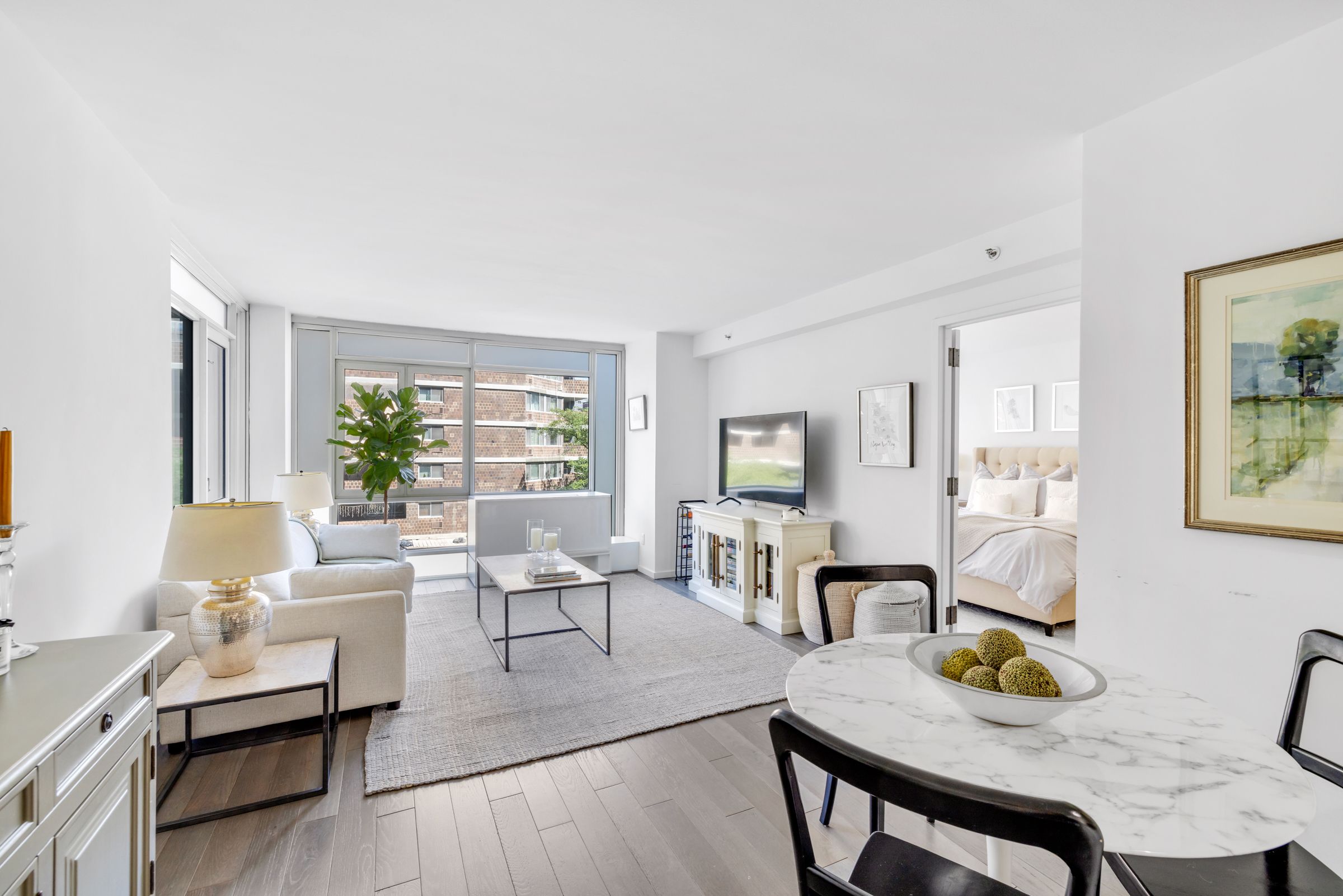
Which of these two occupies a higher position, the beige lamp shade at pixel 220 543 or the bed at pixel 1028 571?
the beige lamp shade at pixel 220 543

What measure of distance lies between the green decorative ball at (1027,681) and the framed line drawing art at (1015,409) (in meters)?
6.00

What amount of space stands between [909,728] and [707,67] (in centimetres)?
175

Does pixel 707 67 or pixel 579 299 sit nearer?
pixel 707 67

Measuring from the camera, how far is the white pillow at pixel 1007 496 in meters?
5.77

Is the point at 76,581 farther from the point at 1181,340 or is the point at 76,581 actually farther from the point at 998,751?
the point at 1181,340

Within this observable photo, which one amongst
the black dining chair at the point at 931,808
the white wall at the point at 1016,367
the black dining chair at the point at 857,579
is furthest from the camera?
the white wall at the point at 1016,367

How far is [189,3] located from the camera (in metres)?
1.53

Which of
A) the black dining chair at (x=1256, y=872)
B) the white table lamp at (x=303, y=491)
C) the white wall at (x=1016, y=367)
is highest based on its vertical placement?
the white wall at (x=1016, y=367)

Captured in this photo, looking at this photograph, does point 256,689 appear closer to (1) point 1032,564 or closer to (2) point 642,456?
(2) point 642,456

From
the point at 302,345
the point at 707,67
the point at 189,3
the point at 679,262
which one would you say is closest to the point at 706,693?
the point at 679,262

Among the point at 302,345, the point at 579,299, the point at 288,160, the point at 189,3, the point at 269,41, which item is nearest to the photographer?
the point at 189,3

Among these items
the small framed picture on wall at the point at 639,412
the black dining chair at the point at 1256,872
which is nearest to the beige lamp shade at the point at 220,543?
the black dining chair at the point at 1256,872

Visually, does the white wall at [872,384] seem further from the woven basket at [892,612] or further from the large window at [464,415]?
the large window at [464,415]

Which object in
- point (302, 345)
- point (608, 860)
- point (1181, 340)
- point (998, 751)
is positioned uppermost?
point (302, 345)
